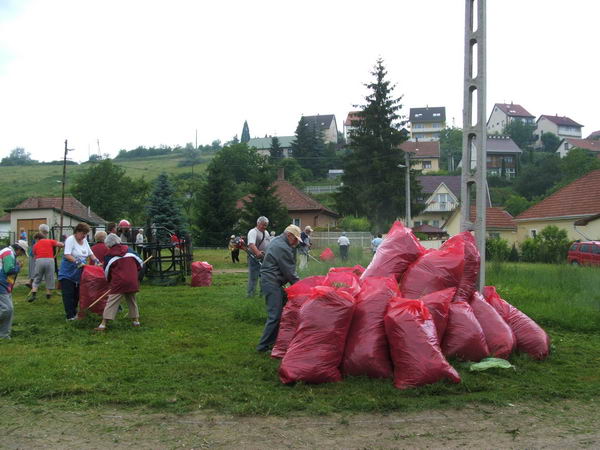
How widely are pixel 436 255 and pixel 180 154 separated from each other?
11294 centimetres

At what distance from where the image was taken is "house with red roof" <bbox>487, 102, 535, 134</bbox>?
389ft

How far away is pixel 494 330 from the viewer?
656 centimetres

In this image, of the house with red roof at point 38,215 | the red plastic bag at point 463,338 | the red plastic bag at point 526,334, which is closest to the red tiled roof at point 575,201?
the red plastic bag at point 526,334

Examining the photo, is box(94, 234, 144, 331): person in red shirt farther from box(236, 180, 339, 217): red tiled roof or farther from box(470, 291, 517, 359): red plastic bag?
box(236, 180, 339, 217): red tiled roof

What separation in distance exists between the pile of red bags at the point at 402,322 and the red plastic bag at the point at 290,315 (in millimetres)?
11

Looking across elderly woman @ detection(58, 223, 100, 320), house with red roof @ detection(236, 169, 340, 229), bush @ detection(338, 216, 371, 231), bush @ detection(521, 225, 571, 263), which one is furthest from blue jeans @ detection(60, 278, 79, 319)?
house with red roof @ detection(236, 169, 340, 229)

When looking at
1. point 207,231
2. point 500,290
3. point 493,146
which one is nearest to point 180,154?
point 493,146

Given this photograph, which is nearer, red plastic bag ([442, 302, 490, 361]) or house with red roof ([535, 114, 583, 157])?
A: red plastic bag ([442, 302, 490, 361])

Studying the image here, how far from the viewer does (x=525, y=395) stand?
17.6 ft

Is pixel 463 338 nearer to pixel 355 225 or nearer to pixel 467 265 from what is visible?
pixel 467 265

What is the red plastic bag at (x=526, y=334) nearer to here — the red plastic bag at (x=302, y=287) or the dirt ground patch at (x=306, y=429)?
the dirt ground patch at (x=306, y=429)

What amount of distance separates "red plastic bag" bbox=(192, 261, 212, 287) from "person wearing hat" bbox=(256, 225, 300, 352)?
804 cm

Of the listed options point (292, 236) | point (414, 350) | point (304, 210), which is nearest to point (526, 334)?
point (414, 350)

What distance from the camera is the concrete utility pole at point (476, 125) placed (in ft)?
26.2
